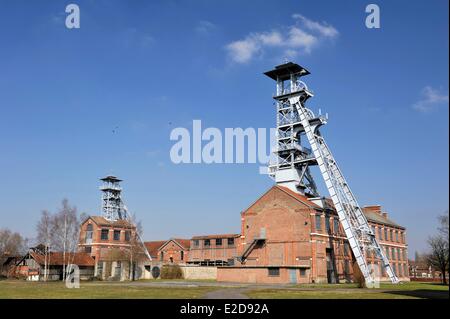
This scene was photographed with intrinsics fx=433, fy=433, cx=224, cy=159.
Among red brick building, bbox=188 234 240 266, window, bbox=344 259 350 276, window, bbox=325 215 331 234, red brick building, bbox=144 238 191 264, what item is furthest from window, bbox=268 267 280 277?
red brick building, bbox=144 238 191 264

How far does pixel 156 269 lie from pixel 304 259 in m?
26.6

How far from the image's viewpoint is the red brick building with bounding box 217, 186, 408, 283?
44.2 meters

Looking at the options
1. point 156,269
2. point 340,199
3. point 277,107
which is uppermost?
point 277,107

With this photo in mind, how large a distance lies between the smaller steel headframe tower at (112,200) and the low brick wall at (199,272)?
21.6 metres

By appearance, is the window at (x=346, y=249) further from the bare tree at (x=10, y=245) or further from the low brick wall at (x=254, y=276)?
the bare tree at (x=10, y=245)

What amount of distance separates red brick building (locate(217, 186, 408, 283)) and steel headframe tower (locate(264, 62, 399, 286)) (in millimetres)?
2921

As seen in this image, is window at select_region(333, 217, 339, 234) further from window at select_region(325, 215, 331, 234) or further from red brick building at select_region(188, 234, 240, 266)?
red brick building at select_region(188, 234, 240, 266)

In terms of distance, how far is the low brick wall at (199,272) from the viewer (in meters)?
58.9

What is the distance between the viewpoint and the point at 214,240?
220 ft

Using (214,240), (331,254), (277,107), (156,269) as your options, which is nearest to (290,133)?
(277,107)

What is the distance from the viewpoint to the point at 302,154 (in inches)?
2056

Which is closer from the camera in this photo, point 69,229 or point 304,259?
point 304,259
